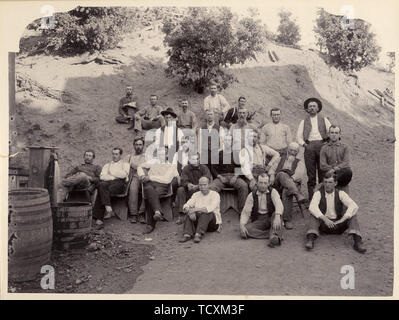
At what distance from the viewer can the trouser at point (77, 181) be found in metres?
6.89

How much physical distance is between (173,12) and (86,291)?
455cm

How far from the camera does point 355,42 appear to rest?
7.38m

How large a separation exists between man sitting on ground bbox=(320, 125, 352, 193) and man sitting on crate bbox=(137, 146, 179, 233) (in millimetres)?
2270

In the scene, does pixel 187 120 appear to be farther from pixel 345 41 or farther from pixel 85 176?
pixel 345 41

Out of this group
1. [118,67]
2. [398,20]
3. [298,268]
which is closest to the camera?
[298,268]

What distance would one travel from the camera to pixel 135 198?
7.06 meters

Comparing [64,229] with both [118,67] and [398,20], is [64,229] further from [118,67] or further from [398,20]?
[398,20]

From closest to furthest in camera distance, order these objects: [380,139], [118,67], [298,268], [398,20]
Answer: [298,268]
[398,20]
[380,139]
[118,67]

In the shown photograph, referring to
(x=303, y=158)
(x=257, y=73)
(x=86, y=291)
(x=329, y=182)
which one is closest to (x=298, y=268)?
(x=329, y=182)

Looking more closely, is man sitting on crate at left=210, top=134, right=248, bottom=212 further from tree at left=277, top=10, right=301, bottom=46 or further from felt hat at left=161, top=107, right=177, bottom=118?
tree at left=277, top=10, right=301, bottom=46

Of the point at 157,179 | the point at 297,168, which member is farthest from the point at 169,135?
the point at 297,168

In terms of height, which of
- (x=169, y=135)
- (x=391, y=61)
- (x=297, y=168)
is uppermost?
(x=391, y=61)

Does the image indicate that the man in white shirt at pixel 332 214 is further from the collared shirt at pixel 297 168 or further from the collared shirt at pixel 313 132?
the collared shirt at pixel 313 132

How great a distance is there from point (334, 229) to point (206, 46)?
374 cm
